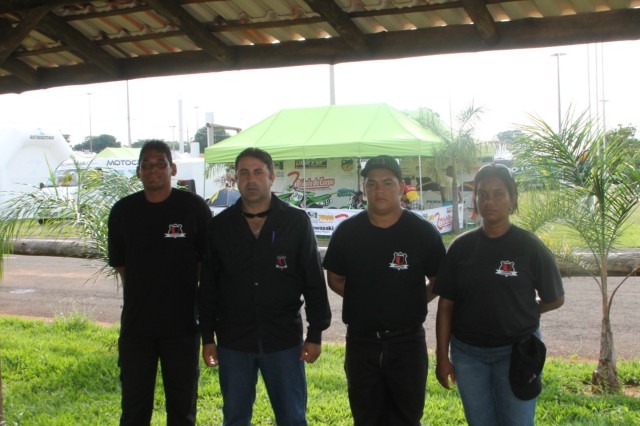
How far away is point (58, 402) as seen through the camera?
5055 mm

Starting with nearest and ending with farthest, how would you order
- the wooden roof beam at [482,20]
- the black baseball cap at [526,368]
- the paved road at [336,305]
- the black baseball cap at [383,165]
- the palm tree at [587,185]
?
1. the black baseball cap at [526,368]
2. the wooden roof beam at [482,20]
3. the black baseball cap at [383,165]
4. the palm tree at [587,185]
5. the paved road at [336,305]

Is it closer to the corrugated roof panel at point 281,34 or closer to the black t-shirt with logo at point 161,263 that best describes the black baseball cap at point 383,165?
the black t-shirt with logo at point 161,263

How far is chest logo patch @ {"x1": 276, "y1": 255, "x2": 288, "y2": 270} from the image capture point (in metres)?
3.32

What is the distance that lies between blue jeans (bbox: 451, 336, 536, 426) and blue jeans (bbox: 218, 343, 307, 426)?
0.87m

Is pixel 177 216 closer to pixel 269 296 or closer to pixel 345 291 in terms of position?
pixel 269 296

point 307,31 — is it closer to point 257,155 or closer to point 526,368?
point 257,155

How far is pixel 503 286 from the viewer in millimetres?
2955

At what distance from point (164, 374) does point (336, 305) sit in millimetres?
5749

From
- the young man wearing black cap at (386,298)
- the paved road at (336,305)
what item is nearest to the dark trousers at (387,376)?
the young man wearing black cap at (386,298)

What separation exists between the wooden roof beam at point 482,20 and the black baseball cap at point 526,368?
164 cm

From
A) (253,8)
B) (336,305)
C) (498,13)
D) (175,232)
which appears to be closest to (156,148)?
(175,232)

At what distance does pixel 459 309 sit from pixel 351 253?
2.05 ft

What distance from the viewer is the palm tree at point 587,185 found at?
538 centimetres

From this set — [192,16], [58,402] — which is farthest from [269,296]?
[58,402]
